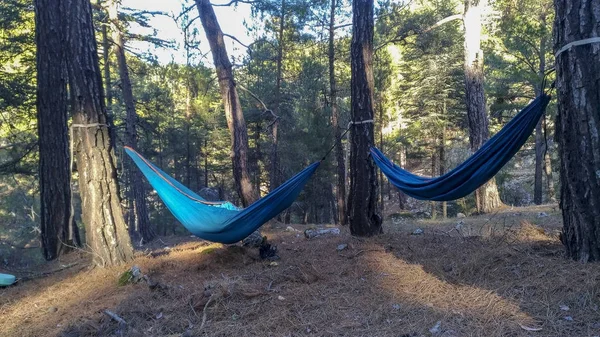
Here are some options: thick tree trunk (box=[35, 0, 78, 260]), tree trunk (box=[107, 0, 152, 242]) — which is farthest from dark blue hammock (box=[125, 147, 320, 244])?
tree trunk (box=[107, 0, 152, 242])

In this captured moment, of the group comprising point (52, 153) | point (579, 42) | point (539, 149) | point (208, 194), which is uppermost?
point (579, 42)

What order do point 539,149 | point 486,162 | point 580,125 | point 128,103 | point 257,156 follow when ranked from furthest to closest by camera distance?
point 257,156
point 539,149
point 128,103
point 486,162
point 580,125

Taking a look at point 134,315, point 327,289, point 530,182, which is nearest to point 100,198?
point 134,315

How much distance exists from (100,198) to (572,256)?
371 centimetres

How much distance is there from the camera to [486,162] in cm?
304

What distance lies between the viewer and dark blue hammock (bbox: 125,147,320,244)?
136 inches

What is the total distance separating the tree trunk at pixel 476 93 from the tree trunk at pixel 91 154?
5.93 m

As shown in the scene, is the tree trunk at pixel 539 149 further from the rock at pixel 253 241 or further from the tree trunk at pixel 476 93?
the rock at pixel 253 241

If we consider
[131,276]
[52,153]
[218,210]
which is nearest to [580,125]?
[218,210]

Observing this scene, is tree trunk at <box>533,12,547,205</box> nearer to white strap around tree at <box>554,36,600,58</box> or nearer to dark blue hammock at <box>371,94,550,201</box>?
dark blue hammock at <box>371,94,550,201</box>

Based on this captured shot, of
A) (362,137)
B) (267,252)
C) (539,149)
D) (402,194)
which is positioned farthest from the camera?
(402,194)

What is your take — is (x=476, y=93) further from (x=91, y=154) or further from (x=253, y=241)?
(x=91, y=154)

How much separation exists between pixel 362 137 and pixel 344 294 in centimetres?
182

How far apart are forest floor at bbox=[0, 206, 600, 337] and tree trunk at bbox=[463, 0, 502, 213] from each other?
3.67 metres
